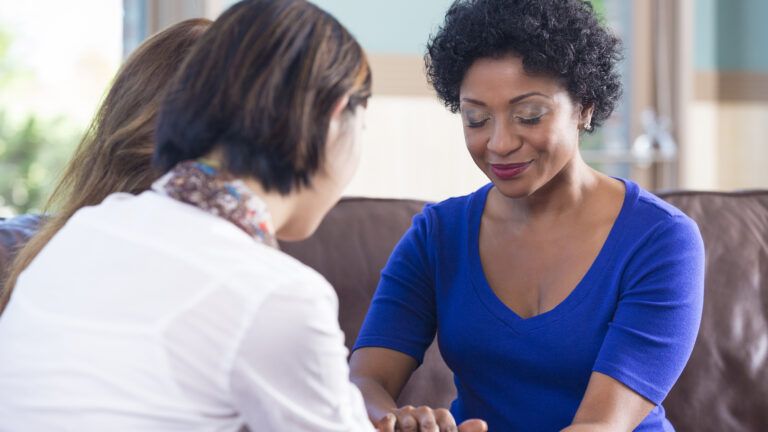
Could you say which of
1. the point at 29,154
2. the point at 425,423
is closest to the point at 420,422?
Answer: the point at 425,423

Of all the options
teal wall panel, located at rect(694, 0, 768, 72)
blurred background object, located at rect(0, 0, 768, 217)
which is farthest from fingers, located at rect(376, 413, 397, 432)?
teal wall panel, located at rect(694, 0, 768, 72)

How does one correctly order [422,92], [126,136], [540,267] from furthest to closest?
[422,92], [540,267], [126,136]

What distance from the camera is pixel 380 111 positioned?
3.52 m

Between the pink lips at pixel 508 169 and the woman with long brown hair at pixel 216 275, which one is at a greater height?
the woman with long brown hair at pixel 216 275

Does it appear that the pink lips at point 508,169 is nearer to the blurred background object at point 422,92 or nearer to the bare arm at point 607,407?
the bare arm at point 607,407

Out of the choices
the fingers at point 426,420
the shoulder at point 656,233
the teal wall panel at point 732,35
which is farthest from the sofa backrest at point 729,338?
the teal wall panel at point 732,35

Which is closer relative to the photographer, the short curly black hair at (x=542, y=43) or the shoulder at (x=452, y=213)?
the short curly black hair at (x=542, y=43)

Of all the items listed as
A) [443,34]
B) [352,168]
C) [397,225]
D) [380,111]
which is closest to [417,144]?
[380,111]

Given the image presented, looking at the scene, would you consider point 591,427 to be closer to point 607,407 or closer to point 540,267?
point 607,407

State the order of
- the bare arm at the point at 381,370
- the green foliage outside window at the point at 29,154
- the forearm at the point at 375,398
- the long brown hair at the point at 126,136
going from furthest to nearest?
1. the green foliage outside window at the point at 29,154
2. the bare arm at the point at 381,370
3. the forearm at the point at 375,398
4. the long brown hair at the point at 126,136

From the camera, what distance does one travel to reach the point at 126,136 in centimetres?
142

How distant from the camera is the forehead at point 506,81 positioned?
5.09ft

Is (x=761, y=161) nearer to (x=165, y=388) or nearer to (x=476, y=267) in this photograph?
(x=476, y=267)

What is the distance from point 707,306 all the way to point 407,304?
0.73 m
